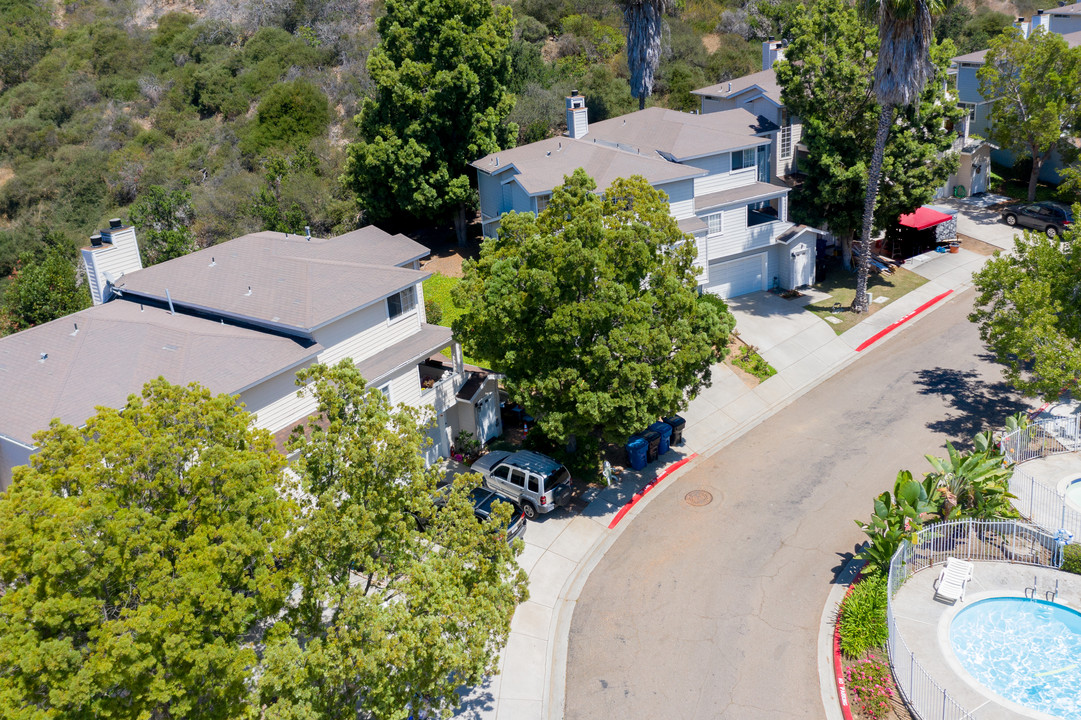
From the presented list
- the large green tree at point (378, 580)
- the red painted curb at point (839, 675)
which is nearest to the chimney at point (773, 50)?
the red painted curb at point (839, 675)

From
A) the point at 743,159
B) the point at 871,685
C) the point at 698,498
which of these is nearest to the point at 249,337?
the point at 698,498

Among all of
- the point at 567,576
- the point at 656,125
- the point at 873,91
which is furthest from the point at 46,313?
the point at 873,91

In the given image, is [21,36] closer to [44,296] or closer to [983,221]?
[44,296]

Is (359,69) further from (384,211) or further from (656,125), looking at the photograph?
(656,125)

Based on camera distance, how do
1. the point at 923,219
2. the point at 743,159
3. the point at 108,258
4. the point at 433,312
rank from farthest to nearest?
the point at 923,219 < the point at 743,159 < the point at 433,312 < the point at 108,258

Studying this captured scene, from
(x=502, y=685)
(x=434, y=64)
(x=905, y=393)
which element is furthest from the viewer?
(x=434, y=64)

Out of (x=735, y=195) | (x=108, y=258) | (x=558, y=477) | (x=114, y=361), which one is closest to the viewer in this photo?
(x=114, y=361)
